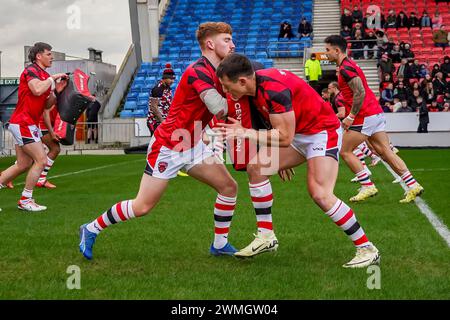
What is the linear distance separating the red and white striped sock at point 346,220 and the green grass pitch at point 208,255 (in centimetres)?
28

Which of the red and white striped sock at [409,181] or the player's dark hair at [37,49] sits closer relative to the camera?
the player's dark hair at [37,49]

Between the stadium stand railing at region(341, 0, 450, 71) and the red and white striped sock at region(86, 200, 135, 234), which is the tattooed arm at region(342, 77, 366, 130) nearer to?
the red and white striped sock at region(86, 200, 135, 234)

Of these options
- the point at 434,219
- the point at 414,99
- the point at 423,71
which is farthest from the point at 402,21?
the point at 434,219

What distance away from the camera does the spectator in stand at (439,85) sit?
2666 centimetres

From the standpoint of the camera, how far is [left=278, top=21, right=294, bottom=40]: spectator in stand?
33.2 metres

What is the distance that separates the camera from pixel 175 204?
1002 cm

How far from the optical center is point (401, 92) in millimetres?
26516

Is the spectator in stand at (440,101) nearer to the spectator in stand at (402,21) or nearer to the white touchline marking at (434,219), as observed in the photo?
the spectator in stand at (402,21)

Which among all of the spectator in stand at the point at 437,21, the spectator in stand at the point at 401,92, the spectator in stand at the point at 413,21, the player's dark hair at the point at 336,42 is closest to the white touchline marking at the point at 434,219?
the player's dark hair at the point at 336,42

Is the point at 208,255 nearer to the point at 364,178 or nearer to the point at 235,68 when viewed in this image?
the point at 235,68

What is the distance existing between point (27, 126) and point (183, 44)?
1028 inches

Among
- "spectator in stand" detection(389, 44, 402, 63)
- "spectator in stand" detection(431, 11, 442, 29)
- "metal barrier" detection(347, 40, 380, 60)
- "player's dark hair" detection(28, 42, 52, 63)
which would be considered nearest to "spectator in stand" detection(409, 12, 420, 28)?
"spectator in stand" detection(431, 11, 442, 29)
